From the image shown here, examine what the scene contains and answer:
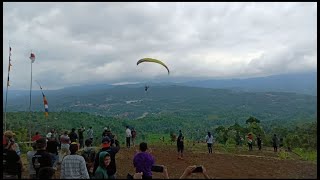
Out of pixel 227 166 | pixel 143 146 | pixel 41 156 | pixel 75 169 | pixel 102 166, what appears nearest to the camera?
pixel 75 169

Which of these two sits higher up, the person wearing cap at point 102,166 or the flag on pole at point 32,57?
the flag on pole at point 32,57

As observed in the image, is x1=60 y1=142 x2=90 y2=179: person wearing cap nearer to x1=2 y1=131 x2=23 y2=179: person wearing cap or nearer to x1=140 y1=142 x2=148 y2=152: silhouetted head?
x1=140 y1=142 x2=148 y2=152: silhouetted head

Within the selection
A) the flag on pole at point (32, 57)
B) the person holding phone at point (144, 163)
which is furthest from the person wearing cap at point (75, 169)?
the flag on pole at point (32, 57)

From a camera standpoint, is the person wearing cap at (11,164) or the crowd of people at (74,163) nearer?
the crowd of people at (74,163)

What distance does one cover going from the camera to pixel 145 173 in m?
9.49

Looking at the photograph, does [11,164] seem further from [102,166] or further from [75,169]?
[102,166]

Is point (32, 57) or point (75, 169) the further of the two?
point (32, 57)

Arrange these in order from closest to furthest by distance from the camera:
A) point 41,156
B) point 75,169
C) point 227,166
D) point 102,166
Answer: point 75,169 → point 102,166 → point 41,156 → point 227,166

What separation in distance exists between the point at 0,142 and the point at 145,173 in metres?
3.86

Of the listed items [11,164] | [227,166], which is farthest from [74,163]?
[227,166]

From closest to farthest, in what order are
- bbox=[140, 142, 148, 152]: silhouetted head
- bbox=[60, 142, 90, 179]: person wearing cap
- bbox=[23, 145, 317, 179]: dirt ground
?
bbox=[60, 142, 90, 179]: person wearing cap → bbox=[140, 142, 148, 152]: silhouetted head → bbox=[23, 145, 317, 179]: dirt ground

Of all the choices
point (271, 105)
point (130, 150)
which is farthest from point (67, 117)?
point (271, 105)

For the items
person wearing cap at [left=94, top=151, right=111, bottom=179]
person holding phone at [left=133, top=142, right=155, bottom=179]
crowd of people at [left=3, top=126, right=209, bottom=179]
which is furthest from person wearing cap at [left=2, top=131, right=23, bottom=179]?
person holding phone at [left=133, top=142, right=155, bottom=179]

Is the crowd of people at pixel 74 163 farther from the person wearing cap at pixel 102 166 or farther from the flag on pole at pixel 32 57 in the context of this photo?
the flag on pole at pixel 32 57
